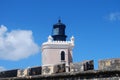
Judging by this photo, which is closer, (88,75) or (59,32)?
(88,75)

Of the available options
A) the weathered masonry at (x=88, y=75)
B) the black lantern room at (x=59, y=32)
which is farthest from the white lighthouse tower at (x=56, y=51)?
the weathered masonry at (x=88, y=75)

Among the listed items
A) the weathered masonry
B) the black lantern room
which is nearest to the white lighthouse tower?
the black lantern room

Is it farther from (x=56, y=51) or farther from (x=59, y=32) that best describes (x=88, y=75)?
(x=59, y=32)

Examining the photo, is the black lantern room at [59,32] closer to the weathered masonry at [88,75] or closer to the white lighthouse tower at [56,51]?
the white lighthouse tower at [56,51]

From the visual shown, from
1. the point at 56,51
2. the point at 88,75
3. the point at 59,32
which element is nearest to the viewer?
the point at 88,75

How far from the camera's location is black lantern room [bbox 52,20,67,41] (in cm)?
6722

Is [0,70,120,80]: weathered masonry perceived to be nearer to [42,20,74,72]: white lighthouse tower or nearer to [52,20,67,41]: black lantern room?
[42,20,74,72]: white lighthouse tower

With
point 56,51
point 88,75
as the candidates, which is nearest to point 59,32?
point 56,51

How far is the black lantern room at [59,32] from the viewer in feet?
221

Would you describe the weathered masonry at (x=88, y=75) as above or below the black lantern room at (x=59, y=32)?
below

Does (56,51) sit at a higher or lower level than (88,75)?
higher

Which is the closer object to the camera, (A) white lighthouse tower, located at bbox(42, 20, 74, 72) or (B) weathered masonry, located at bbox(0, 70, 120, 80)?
(B) weathered masonry, located at bbox(0, 70, 120, 80)

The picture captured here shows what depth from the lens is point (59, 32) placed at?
224ft

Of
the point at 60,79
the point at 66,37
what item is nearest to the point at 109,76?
the point at 60,79
